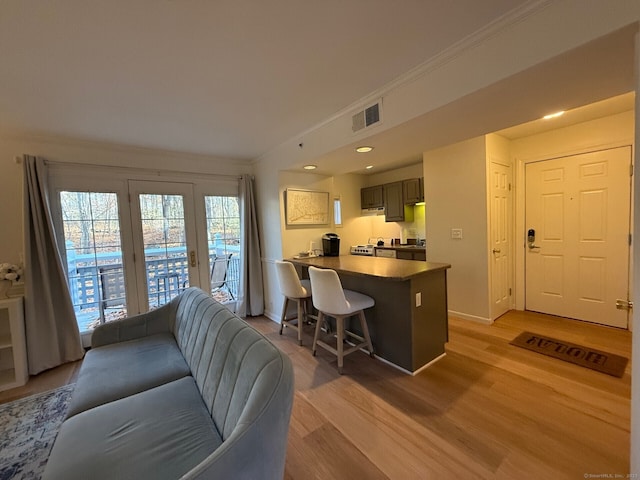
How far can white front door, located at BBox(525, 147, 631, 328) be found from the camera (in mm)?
3090

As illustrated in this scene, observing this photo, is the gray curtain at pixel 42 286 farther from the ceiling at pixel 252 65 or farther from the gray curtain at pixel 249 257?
the gray curtain at pixel 249 257

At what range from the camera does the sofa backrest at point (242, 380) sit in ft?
3.28

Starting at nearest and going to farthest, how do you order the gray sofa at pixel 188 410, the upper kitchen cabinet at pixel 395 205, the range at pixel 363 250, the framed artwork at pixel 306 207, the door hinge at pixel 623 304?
the gray sofa at pixel 188 410, the door hinge at pixel 623 304, the framed artwork at pixel 306 207, the upper kitchen cabinet at pixel 395 205, the range at pixel 363 250

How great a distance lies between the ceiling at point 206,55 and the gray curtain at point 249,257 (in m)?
1.51

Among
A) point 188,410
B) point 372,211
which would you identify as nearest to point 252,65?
point 188,410

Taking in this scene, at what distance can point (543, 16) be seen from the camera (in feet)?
4.43

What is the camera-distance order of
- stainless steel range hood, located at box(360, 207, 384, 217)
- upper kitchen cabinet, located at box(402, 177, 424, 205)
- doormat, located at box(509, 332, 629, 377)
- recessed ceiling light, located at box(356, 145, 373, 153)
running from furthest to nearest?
stainless steel range hood, located at box(360, 207, 384, 217) < upper kitchen cabinet, located at box(402, 177, 424, 205) < recessed ceiling light, located at box(356, 145, 373, 153) < doormat, located at box(509, 332, 629, 377)

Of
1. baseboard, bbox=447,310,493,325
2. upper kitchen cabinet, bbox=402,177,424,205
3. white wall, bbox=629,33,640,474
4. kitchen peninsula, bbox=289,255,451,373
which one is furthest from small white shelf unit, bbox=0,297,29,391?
upper kitchen cabinet, bbox=402,177,424,205

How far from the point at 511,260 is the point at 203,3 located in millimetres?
4419

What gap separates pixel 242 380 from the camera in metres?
1.23

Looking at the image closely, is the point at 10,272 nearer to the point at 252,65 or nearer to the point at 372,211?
the point at 252,65

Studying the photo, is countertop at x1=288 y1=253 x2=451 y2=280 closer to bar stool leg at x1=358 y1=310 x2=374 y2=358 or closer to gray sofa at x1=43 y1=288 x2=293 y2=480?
bar stool leg at x1=358 y1=310 x2=374 y2=358

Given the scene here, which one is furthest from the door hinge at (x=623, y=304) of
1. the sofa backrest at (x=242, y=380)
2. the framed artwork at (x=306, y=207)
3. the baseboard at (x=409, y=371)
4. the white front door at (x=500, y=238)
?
the sofa backrest at (x=242, y=380)

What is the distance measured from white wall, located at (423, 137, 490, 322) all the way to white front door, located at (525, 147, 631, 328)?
981 millimetres
